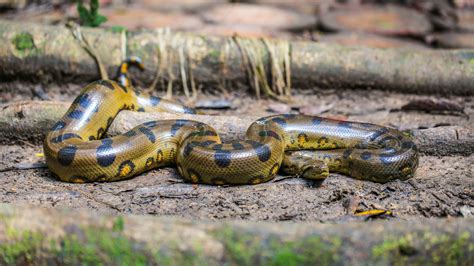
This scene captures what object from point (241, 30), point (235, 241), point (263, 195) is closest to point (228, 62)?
point (241, 30)

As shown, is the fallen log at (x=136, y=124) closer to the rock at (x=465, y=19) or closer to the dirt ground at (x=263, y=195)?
the dirt ground at (x=263, y=195)

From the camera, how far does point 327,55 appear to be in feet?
26.2

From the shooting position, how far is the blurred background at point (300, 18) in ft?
31.4

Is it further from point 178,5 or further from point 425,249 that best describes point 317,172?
point 178,5

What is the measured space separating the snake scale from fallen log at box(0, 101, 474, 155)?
0.20m

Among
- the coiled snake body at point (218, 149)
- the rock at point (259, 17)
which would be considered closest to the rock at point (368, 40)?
the rock at point (259, 17)

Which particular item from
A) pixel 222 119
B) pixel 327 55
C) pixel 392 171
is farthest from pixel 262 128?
pixel 327 55

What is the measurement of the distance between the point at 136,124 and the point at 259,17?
458 centimetres

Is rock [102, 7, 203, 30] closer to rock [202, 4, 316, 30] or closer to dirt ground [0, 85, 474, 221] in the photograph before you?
rock [202, 4, 316, 30]

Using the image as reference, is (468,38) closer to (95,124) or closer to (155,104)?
(155,104)

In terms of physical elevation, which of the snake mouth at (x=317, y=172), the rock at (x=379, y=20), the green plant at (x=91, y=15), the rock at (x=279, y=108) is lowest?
the rock at (x=279, y=108)

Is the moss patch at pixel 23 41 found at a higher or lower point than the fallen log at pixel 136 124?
higher

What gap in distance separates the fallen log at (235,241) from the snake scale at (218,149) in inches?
55.7

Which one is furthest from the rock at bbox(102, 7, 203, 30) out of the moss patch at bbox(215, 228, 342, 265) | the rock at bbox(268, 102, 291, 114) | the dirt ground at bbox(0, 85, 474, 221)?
the moss patch at bbox(215, 228, 342, 265)
